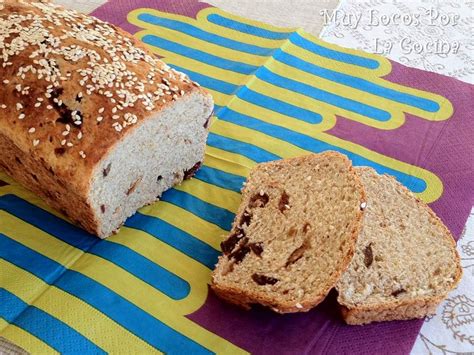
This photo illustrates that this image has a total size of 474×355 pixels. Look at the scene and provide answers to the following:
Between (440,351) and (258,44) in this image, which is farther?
(258,44)

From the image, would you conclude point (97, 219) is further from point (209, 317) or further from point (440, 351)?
point (440, 351)

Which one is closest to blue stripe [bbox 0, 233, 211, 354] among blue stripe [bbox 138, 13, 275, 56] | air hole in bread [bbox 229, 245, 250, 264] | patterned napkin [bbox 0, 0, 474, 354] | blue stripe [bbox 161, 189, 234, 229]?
patterned napkin [bbox 0, 0, 474, 354]

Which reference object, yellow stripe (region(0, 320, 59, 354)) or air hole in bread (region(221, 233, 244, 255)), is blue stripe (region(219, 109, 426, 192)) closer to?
air hole in bread (region(221, 233, 244, 255))

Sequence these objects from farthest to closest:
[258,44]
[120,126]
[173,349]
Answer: [258,44]
[120,126]
[173,349]

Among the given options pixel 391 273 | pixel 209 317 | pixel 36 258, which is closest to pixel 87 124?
pixel 36 258

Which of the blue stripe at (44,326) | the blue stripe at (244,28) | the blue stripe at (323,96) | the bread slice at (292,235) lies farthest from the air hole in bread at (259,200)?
the blue stripe at (244,28)

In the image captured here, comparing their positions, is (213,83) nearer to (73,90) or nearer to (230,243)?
(73,90)
